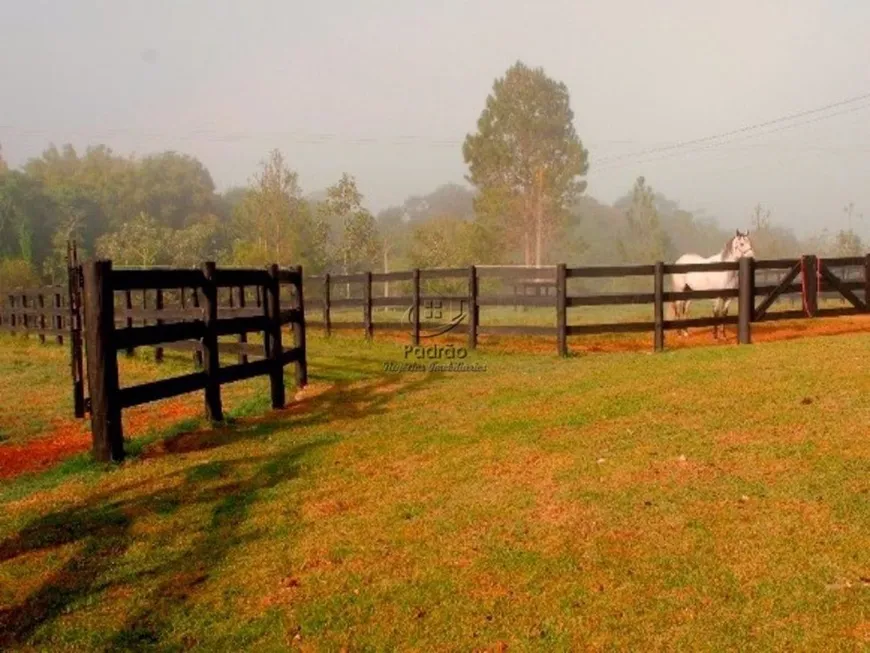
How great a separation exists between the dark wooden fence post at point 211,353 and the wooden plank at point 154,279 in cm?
15

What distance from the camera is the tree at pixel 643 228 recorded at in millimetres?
76062

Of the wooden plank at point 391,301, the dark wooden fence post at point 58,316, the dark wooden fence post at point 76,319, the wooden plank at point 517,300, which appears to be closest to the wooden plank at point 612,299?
the wooden plank at point 517,300

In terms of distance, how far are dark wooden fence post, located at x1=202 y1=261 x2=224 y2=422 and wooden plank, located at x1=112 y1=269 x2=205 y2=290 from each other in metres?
0.15

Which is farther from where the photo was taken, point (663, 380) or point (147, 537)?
point (663, 380)

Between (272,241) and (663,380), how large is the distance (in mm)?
43243

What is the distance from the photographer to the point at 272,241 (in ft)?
159

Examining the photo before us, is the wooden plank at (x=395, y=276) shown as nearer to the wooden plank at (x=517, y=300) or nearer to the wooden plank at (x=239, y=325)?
the wooden plank at (x=517, y=300)

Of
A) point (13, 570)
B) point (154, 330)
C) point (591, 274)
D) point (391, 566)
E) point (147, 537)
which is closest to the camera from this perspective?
point (391, 566)

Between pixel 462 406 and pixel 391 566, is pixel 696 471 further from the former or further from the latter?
pixel 462 406

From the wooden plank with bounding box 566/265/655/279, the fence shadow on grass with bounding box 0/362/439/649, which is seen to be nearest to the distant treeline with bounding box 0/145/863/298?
the wooden plank with bounding box 566/265/655/279

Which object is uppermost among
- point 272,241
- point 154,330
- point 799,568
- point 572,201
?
point 572,201

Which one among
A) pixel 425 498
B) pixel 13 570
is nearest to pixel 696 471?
pixel 425 498

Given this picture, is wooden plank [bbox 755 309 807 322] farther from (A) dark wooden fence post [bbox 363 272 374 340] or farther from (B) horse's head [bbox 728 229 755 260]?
(A) dark wooden fence post [bbox 363 272 374 340]

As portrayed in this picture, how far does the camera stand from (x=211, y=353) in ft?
26.5
